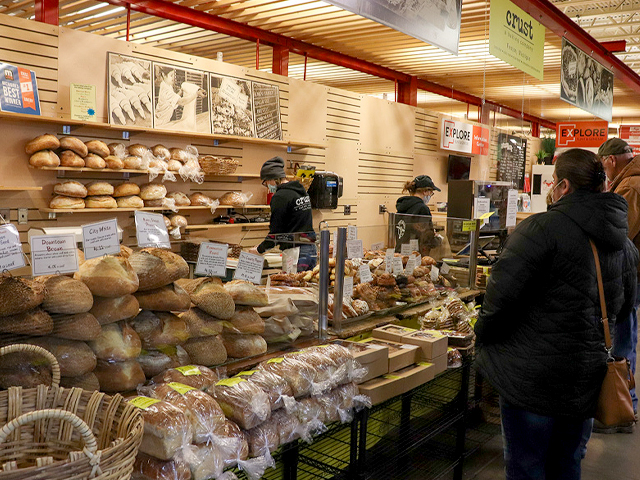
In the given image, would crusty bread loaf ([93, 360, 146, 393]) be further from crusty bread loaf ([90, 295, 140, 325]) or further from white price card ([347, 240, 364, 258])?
white price card ([347, 240, 364, 258])

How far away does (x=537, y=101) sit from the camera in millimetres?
11961

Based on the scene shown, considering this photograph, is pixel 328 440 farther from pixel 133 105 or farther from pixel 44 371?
pixel 133 105

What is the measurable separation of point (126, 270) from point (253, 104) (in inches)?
186

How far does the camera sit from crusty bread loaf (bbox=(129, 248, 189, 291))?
2002mm

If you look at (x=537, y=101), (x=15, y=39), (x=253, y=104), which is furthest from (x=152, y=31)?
(x=537, y=101)

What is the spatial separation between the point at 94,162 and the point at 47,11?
1.31 meters

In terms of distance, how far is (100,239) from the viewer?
6.13 feet

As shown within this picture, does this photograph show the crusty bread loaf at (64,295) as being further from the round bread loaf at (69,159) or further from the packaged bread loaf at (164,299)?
the round bread loaf at (69,159)

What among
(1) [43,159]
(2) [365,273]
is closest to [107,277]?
(2) [365,273]

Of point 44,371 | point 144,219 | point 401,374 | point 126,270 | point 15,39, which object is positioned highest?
point 15,39

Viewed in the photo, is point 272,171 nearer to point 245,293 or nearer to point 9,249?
point 245,293

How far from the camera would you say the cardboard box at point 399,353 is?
9.00ft

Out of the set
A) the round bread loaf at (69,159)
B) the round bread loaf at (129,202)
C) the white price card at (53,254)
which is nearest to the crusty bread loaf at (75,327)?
the white price card at (53,254)

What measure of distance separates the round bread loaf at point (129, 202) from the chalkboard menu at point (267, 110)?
1.67m
